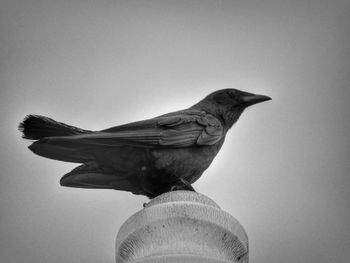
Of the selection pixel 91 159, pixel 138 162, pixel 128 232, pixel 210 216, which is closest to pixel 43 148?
pixel 91 159

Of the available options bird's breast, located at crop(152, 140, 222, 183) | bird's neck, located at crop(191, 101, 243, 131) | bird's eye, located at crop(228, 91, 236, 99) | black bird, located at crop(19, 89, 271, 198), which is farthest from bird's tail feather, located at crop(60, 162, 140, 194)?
bird's eye, located at crop(228, 91, 236, 99)

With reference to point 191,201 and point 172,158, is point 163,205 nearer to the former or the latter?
point 191,201

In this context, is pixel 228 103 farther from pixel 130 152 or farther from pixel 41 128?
pixel 41 128

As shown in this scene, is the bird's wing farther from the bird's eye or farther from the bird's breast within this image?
the bird's eye

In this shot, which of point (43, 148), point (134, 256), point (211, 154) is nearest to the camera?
point (134, 256)

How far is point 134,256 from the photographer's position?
23.4 feet

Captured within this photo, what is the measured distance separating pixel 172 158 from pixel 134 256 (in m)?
1.75

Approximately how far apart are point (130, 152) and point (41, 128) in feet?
3.89

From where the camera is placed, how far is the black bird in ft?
27.5

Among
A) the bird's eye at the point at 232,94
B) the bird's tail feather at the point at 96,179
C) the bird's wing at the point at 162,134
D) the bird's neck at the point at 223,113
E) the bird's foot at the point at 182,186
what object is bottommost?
the bird's foot at the point at 182,186

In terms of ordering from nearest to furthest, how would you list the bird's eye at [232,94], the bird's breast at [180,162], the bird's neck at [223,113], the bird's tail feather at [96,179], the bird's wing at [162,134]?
the bird's wing at [162,134] → the bird's breast at [180,162] → the bird's tail feather at [96,179] → the bird's neck at [223,113] → the bird's eye at [232,94]

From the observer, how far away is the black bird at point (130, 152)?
27.5 feet

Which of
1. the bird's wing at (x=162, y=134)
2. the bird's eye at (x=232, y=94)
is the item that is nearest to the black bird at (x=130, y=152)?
the bird's wing at (x=162, y=134)

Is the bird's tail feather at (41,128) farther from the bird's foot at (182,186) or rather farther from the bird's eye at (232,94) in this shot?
the bird's eye at (232,94)
